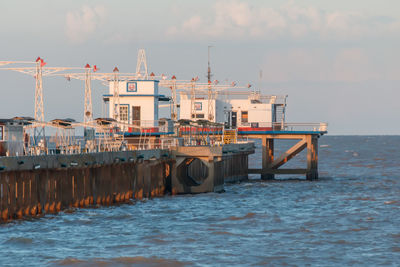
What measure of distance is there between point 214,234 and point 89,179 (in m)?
10.5

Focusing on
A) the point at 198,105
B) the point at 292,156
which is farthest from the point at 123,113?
the point at 292,156

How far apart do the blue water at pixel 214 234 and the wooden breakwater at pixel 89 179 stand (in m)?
1.02

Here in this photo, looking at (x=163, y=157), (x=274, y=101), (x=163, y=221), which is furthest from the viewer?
(x=274, y=101)

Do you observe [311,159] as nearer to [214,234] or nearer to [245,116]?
[245,116]

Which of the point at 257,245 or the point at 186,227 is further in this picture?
the point at 186,227

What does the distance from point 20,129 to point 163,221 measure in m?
9.11

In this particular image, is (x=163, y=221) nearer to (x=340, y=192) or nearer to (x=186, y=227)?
(x=186, y=227)

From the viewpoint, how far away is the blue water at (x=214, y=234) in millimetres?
30703

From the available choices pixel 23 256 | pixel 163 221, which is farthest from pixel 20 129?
pixel 23 256

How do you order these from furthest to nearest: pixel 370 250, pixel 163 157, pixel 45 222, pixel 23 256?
pixel 163 157
pixel 45 222
pixel 370 250
pixel 23 256

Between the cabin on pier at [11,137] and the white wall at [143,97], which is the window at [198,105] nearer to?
the white wall at [143,97]

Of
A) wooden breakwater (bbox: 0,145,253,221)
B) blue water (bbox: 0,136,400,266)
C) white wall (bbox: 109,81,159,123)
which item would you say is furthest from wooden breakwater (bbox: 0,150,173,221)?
white wall (bbox: 109,81,159,123)

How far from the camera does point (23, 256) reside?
3038 cm

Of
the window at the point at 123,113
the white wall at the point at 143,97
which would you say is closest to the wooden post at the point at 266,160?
the white wall at the point at 143,97
